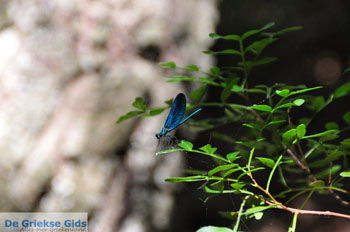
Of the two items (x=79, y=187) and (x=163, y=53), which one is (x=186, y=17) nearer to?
(x=163, y=53)

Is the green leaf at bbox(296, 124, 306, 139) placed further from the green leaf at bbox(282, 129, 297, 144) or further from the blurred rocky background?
the blurred rocky background

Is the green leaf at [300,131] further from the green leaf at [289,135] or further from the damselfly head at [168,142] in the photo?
the damselfly head at [168,142]

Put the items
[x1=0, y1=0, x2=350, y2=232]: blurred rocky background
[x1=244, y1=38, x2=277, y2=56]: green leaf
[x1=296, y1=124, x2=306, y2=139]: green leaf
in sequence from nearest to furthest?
[x1=296, y1=124, x2=306, y2=139]: green leaf → [x1=244, y1=38, x2=277, y2=56]: green leaf → [x1=0, y1=0, x2=350, y2=232]: blurred rocky background

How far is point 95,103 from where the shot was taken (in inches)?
59.5

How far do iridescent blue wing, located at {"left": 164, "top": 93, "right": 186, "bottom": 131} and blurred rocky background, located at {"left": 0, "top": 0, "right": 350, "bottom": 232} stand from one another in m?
0.83

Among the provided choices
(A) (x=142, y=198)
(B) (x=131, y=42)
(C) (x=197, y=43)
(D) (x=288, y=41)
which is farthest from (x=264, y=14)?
(A) (x=142, y=198)

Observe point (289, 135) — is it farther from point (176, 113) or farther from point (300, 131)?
point (176, 113)

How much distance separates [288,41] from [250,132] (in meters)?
1.06

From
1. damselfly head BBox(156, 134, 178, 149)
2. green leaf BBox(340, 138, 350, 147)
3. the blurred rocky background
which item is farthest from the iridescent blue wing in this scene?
the blurred rocky background

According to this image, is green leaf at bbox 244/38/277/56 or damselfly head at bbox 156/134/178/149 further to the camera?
green leaf at bbox 244/38/277/56

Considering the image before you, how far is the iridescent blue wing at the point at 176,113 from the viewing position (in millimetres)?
542

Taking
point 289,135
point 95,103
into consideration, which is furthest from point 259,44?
point 95,103

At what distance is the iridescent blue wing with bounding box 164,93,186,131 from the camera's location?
542 mm

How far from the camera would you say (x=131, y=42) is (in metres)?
1.54
